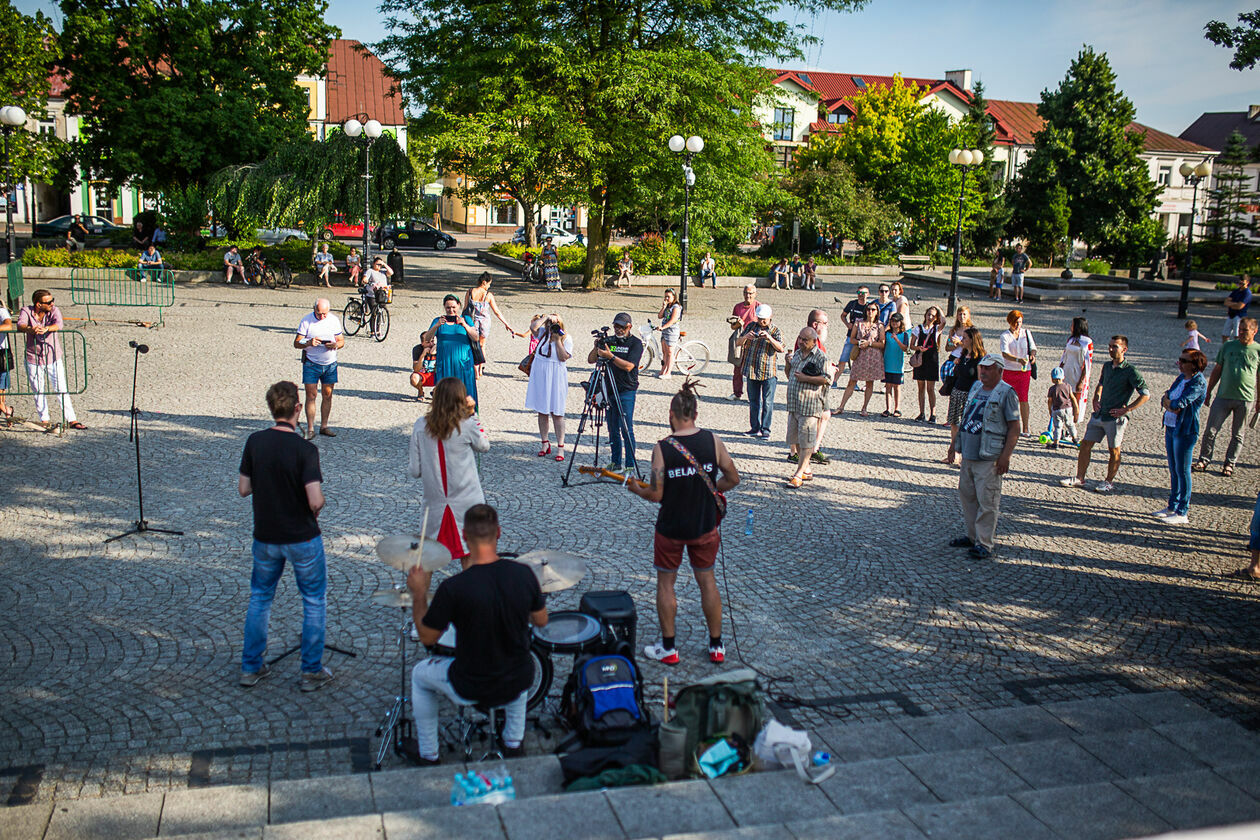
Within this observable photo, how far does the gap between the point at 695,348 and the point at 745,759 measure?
13.7m

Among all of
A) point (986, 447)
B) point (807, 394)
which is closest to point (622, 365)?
point (807, 394)

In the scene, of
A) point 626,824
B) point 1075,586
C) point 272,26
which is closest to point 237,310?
point 272,26

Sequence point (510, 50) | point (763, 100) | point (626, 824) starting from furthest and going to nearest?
point (763, 100), point (510, 50), point (626, 824)

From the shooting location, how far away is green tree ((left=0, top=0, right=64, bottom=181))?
102ft

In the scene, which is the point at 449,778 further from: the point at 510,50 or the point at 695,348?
the point at 510,50

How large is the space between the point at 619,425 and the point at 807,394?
209 centimetres

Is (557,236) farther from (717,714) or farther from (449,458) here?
(717,714)

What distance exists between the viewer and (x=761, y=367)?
1262cm

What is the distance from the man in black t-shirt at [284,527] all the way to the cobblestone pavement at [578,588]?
274 mm

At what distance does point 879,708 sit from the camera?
597 centimetres

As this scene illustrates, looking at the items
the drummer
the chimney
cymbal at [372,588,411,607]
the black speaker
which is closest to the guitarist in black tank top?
the black speaker

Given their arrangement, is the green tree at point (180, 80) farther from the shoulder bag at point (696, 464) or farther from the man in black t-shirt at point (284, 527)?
the shoulder bag at point (696, 464)

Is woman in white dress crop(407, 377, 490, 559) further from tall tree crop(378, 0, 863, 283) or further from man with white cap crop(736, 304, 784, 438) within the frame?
tall tree crop(378, 0, 863, 283)

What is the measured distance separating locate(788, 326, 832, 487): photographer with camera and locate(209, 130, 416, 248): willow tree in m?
23.4
